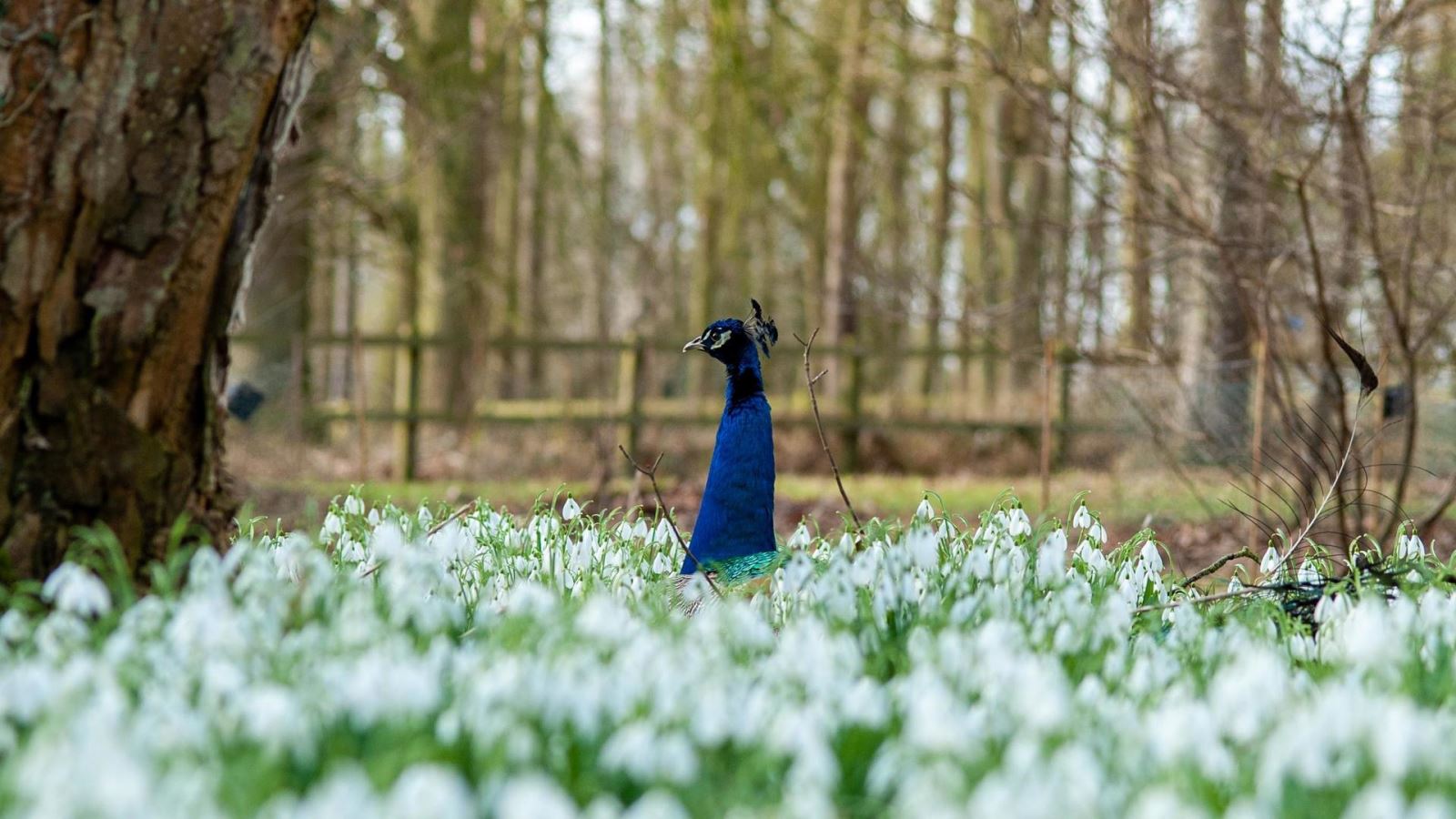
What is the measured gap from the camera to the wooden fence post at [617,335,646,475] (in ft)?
46.3

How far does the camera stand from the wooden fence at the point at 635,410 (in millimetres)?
13930

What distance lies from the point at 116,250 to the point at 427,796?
1.84 metres

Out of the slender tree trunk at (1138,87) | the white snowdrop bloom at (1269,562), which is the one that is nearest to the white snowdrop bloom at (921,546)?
the white snowdrop bloom at (1269,562)

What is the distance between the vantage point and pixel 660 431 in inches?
576

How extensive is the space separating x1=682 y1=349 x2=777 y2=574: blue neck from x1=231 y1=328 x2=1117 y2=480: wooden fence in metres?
9.08

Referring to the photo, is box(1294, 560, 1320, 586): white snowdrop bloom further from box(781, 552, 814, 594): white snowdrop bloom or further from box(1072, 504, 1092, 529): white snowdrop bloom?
box(781, 552, 814, 594): white snowdrop bloom

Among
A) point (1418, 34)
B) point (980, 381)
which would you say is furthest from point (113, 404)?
point (980, 381)

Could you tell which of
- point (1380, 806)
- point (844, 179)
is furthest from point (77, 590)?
point (844, 179)

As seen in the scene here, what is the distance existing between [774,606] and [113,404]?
5.00 ft

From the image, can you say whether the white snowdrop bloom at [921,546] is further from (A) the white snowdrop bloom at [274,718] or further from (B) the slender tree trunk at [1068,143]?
(B) the slender tree trunk at [1068,143]

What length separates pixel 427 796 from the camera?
1594mm

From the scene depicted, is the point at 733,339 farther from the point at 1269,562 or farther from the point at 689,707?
the point at 689,707

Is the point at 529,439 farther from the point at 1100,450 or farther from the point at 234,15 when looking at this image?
the point at 234,15

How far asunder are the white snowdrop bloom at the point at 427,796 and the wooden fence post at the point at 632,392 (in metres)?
12.3
